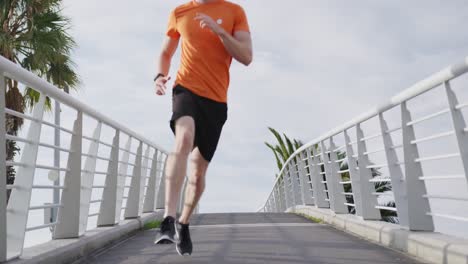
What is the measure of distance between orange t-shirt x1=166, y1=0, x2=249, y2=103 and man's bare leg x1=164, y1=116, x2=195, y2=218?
24 cm

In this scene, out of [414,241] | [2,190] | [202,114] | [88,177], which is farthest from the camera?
[88,177]

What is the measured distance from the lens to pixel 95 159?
637cm

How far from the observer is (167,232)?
4.01 m

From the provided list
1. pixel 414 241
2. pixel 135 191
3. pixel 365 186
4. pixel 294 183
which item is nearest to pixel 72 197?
pixel 414 241

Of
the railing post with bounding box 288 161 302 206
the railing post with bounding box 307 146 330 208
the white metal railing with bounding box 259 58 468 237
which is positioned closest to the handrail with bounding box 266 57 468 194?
the white metal railing with bounding box 259 58 468 237

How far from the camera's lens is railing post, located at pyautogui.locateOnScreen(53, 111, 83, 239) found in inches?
210

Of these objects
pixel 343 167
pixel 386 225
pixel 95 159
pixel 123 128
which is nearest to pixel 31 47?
pixel 123 128

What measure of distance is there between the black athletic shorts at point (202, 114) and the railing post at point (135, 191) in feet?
14.6

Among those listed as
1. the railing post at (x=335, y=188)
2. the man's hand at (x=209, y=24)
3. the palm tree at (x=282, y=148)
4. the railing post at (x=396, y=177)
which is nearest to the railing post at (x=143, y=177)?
the railing post at (x=335, y=188)

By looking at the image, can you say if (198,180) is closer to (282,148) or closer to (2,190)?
(2,190)

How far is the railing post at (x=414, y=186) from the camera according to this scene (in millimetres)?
5273

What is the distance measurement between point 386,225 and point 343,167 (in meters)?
19.2

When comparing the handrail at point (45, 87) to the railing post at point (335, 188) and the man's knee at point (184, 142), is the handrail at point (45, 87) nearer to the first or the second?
the man's knee at point (184, 142)

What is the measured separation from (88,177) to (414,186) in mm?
3080
